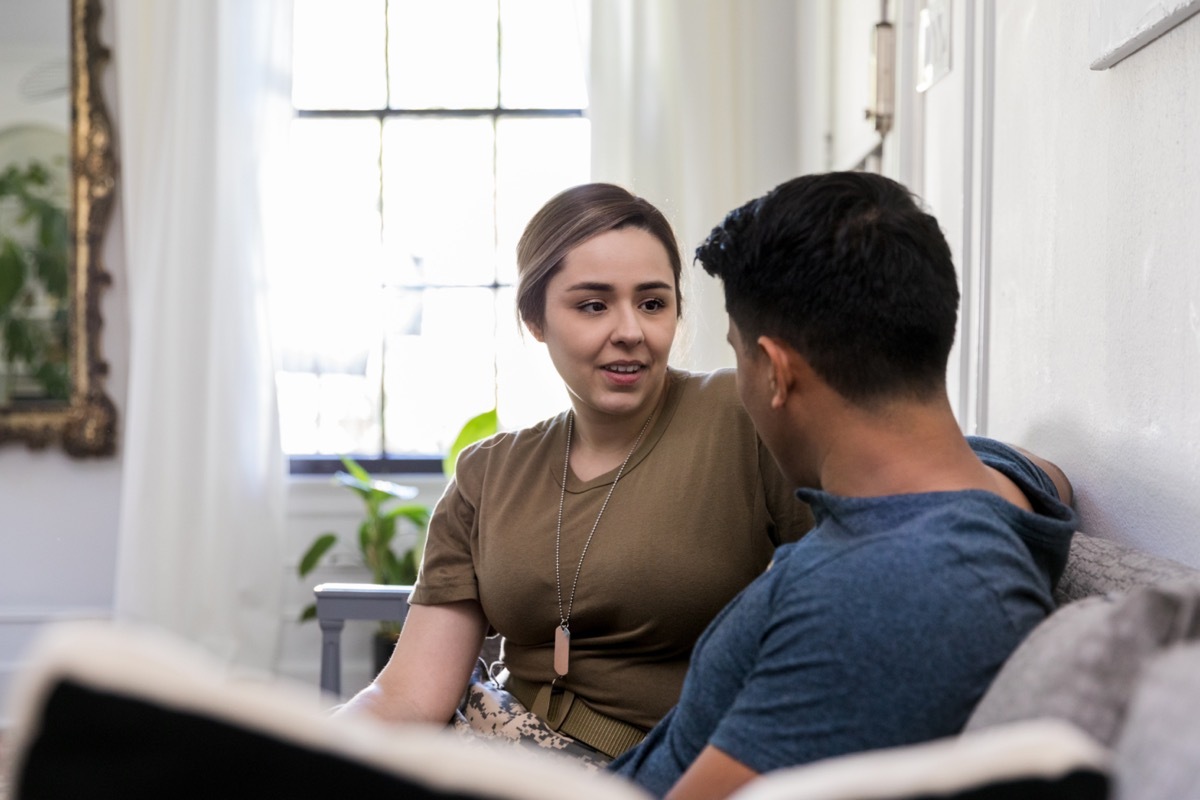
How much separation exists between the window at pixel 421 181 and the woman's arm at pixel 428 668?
8.68 feet

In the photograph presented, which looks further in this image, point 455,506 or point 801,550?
point 455,506

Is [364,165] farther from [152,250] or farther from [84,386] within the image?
[84,386]

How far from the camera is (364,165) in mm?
4398

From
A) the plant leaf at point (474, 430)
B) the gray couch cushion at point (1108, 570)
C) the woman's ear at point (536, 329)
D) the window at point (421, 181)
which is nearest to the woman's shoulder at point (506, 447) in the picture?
the woman's ear at point (536, 329)

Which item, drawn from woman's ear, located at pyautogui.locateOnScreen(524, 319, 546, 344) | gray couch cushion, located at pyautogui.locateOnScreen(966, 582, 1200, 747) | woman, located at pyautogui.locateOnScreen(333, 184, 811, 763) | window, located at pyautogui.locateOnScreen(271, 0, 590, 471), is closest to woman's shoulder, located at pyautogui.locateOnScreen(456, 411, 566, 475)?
woman, located at pyautogui.locateOnScreen(333, 184, 811, 763)

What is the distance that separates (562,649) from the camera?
162 cm

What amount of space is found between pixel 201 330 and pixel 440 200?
0.92 metres

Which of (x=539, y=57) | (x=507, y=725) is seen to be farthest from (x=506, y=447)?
(x=539, y=57)

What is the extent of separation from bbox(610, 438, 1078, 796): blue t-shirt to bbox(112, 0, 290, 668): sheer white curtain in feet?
10.8

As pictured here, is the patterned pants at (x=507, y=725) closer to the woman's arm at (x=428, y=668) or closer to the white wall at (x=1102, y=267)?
the woman's arm at (x=428, y=668)

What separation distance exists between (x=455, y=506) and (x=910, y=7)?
1.53 meters

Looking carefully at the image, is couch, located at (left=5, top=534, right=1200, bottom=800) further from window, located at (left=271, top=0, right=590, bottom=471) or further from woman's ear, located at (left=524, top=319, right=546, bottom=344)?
window, located at (left=271, top=0, right=590, bottom=471)

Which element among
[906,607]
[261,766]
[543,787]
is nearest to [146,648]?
[261,766]

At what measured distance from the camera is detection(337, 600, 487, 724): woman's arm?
5.31 ft
